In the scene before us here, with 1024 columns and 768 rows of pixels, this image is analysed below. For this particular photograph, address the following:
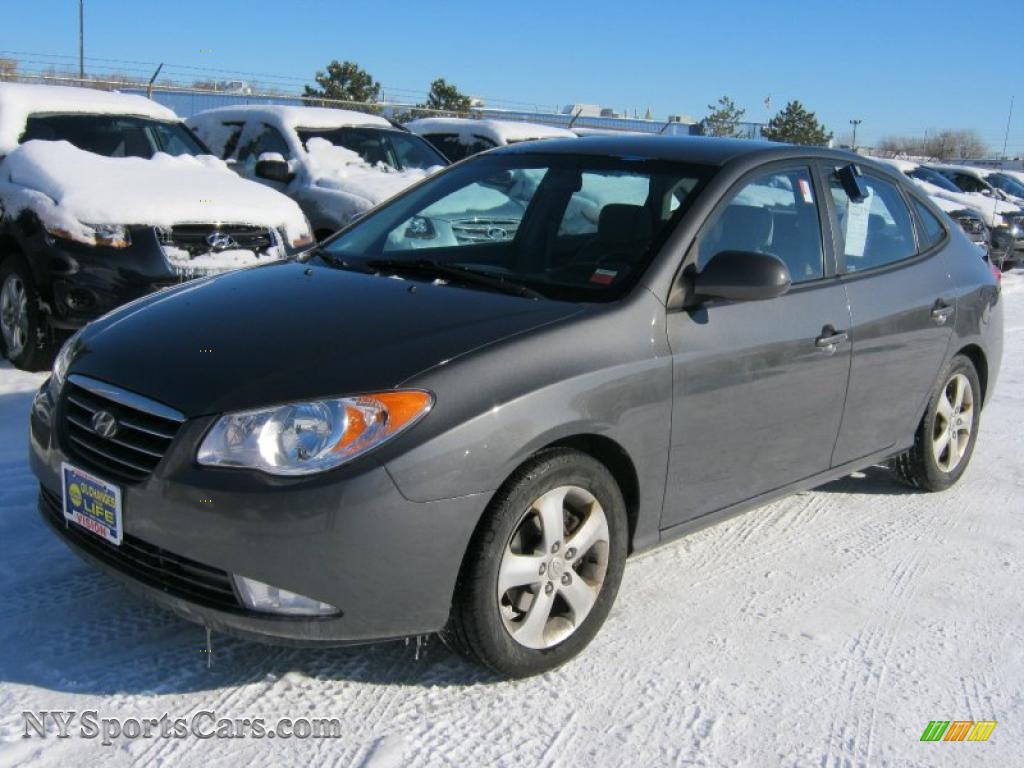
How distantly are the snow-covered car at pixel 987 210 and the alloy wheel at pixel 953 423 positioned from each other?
8885 mm

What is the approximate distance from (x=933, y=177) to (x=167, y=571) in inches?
760

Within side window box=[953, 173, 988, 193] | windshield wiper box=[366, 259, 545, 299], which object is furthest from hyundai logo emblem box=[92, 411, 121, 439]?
side window box=[953, 173, 988, 193]

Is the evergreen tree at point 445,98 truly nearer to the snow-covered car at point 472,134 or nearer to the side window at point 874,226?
the snow-covered car at point 472,134

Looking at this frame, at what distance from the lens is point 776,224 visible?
13.4 feet

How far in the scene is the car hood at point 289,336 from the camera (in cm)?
285

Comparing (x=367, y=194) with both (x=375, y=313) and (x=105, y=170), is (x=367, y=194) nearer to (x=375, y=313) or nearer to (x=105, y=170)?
(x=105, y=170)

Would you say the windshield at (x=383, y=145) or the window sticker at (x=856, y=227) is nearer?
the window sticker at (x=856, y=227)

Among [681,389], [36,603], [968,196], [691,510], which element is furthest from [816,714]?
[968,196]

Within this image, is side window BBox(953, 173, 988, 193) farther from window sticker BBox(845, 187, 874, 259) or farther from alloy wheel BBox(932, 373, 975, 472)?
window sticker BBox(845, 187, 874, 259)

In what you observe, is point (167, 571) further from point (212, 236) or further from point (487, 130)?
point (487, 130)

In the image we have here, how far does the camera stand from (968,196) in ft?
60.1

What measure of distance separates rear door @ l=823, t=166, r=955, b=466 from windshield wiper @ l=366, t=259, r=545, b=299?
150 cm

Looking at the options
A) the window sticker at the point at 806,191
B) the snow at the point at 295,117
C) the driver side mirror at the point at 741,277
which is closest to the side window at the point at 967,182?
the snow at the point at 295,117

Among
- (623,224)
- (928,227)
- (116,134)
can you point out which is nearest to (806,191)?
(623,224)
